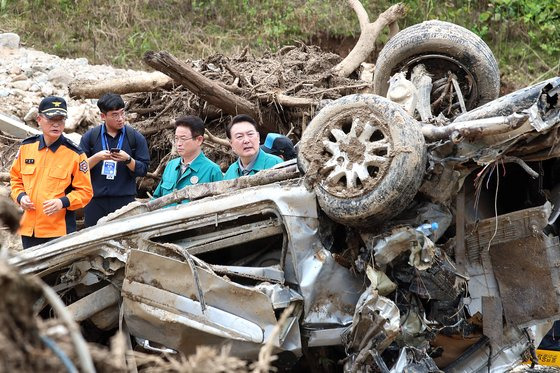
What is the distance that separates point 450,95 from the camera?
676 centimetres

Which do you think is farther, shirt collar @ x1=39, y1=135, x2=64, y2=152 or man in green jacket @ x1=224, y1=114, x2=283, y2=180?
shirt collar @ x1=39, y1=135, x2=64, y2=152

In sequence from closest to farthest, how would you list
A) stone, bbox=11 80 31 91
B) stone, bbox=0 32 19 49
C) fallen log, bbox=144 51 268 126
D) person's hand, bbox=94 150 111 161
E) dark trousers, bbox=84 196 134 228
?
person's hand, bbox=94 150 111 161 → dark trousers, bbox=84 196 134 228 → fallen log, bbox=144 51 268 126 → stone, bbox=11 80 31 91 → stone, bbox=0 32 19 49

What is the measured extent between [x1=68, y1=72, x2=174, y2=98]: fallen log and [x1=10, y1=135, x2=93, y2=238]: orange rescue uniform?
150 inches

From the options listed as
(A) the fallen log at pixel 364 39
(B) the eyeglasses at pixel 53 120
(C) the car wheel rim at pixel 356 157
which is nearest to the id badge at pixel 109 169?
(B) the eyeglasses at pixel 53 120

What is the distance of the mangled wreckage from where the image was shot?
5312mm

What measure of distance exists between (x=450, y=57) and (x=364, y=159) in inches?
68.9

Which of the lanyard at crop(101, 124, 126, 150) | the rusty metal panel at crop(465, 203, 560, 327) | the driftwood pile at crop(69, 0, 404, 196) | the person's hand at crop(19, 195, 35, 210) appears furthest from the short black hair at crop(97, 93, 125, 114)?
the rusty metal panel at crop(465, 203, 560, 327)

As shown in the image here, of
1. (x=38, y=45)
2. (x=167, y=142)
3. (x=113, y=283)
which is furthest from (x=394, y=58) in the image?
(x=38, y=45)

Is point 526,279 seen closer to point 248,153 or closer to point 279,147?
point 248,153

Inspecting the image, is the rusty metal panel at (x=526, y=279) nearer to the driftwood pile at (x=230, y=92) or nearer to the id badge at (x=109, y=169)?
the id badge at (x=109, y=169)

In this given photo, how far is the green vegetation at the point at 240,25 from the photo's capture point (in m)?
14.4

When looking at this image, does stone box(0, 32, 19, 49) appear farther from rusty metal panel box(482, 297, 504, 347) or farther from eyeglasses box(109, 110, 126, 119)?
rusty metal panel box(482, 297, 504, 347)

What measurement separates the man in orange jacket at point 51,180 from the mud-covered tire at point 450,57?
7.15 ft

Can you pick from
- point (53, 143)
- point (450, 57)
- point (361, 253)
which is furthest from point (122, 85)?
point (361, 253)
